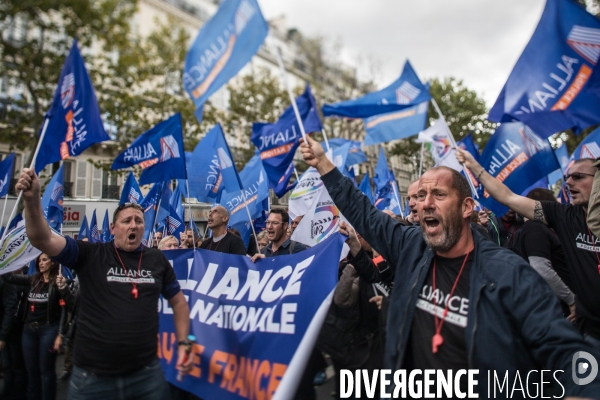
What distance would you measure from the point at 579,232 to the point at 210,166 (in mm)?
5756

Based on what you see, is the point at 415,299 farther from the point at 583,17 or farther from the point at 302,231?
the point at 583,17

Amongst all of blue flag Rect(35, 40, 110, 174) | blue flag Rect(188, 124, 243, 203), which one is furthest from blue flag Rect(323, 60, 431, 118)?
blue flag Rect(35, 40, 110, 174)

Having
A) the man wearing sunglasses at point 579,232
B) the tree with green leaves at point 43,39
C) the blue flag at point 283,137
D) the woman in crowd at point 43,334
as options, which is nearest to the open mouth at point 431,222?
the man wearing sunglasses at point 579,232

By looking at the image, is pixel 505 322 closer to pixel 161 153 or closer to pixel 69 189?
pixel 161 153

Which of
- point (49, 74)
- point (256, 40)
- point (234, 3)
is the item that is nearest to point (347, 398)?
point (256, 40)

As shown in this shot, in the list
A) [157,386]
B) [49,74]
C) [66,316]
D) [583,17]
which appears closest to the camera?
[157,386]

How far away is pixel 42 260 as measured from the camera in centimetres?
491

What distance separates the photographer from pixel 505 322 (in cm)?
181

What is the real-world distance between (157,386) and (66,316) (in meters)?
2.40

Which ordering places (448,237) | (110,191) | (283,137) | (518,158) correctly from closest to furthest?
(448,237), (518,158), (283,137), (110,191)

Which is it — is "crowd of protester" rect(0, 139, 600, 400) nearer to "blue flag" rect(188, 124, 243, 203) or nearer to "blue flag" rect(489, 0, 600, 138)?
"blue flag" rect(489, 0, 600, 138)

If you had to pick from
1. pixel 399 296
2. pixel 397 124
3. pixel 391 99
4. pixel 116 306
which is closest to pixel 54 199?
pixel 116 306

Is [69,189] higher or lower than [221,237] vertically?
higher

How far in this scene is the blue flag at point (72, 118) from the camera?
5.07 metres
